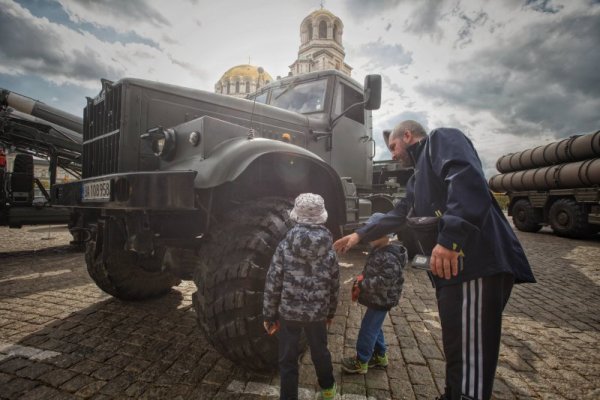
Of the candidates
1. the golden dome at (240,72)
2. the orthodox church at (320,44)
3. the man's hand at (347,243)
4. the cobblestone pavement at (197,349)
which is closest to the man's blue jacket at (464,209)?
the man's hand at (347,243)

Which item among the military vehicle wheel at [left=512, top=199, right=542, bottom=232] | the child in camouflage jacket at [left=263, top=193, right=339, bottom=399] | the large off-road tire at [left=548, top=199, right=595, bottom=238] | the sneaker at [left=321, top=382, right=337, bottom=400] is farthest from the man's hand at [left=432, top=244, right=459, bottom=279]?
the military vehicle wheel at [left=512, top=199, right=542, bottom=232]

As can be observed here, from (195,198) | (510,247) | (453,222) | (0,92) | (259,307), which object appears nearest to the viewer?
(453,222)

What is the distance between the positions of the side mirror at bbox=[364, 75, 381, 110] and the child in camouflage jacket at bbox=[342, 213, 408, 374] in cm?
192

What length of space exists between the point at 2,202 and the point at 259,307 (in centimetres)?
749

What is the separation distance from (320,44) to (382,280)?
5363 centimetres

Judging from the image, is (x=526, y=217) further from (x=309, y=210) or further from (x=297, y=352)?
(x=297, y=352)

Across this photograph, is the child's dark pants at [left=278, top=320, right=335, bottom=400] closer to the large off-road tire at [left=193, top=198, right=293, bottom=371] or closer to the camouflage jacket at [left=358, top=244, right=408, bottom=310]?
the large off-road tire at [left=193, top=198, right=293, bottom=371]

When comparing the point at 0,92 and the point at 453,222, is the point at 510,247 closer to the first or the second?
the point at 453,222

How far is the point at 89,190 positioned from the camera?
226 cm

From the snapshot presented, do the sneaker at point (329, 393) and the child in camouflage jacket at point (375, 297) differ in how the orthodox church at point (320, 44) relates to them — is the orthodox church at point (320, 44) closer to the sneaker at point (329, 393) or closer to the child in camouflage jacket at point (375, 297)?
the child in camouflage jacket at point (375, 297)

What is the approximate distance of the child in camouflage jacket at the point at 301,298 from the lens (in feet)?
5.55

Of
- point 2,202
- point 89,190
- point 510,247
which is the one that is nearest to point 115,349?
point 89,190

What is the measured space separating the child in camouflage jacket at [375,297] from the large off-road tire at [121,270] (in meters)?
1.84

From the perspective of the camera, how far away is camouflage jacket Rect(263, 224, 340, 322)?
1.70m
